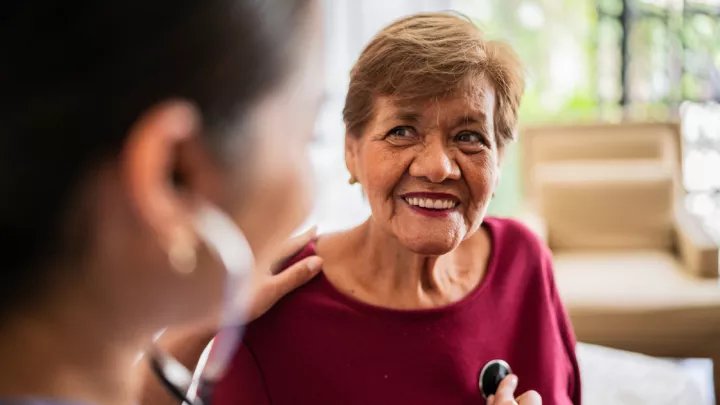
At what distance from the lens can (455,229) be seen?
1062 mm

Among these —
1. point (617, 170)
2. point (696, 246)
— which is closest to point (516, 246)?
point (696, 246)

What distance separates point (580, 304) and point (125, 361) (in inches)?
88.5

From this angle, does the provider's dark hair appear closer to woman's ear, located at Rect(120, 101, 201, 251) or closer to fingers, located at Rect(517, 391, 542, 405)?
woman's ear, located at Rect(120, 101, 201, 251)

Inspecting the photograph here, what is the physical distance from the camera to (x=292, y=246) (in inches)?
46.2

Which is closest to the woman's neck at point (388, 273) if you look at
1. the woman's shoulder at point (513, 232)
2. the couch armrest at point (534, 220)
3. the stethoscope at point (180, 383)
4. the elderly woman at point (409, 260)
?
the elderly woman at point (409, 260)

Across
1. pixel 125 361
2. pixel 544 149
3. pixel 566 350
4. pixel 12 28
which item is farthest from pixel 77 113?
pixel 544 149

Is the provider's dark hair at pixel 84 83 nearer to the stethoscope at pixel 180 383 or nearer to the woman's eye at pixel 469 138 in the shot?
the stethoscope at pixel 180 383

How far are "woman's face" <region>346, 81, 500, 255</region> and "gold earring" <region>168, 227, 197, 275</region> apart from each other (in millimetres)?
576

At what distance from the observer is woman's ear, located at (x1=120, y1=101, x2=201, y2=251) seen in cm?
47

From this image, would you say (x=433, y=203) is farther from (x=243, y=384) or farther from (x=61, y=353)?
(x=61, y=353)

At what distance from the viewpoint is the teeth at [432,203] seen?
1.06m

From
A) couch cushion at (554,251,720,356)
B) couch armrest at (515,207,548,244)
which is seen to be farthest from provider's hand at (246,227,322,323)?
→ couch armrest at (515,207,548,244)

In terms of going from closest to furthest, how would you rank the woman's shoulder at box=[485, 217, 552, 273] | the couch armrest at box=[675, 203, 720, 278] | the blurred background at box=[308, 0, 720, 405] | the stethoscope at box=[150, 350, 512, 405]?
the stethoscope at box=[150, 350, 512, 405] < the woman's shoulder at box=[485, 217, 552, 273] < the blurred background at box=[308, 0, 720, 405] < the couch armrest at box=[675, 203, 720, 278]

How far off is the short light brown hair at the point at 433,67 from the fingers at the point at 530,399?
386 mm
